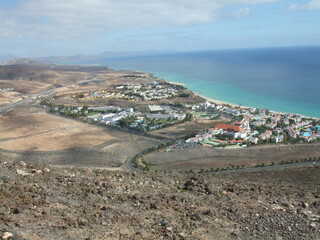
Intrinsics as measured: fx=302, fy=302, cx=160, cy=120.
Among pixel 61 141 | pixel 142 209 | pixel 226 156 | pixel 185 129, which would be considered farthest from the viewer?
pixel 185 129

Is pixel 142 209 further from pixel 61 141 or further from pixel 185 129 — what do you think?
pixel 185 129

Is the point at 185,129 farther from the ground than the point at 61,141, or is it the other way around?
the point at 185,129

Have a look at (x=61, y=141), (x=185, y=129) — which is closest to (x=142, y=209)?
(x=61, y=141)

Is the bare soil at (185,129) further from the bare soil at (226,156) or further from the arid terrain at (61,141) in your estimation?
the bare soil at (226,156)

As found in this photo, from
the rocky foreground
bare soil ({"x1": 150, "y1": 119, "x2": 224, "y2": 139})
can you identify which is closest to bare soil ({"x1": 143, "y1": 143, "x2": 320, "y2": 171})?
bare soil ({"x1": 150, "y1": 119, "x2": 224, "y2": 139})

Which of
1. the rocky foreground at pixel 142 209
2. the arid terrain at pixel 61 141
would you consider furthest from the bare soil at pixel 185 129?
the rocky foreground at pixel 142 209

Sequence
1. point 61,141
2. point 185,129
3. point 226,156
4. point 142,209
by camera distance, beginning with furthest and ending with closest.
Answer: point 185,129 → point 61,141 → point 226,156 → point 142,209

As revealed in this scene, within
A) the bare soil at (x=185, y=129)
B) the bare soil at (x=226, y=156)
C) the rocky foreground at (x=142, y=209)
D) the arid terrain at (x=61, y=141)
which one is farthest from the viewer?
the bare soil at (x=185, y=129)

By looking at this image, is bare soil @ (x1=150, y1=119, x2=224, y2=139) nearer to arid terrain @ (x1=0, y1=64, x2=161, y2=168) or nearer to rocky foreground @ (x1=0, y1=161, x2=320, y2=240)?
arid terrain @ (x1=0, y1=64, x2=161, y2=168)

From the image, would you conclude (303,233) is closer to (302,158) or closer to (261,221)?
(261,221)
